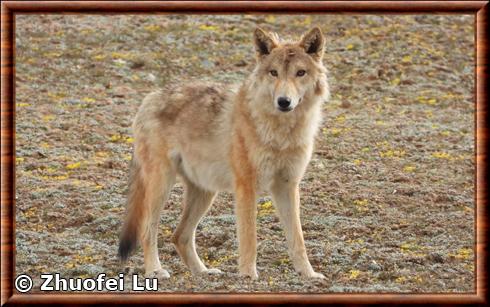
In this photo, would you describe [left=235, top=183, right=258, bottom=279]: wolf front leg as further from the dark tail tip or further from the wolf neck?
the dark tail tip

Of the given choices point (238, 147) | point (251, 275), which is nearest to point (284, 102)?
point (238, 147)

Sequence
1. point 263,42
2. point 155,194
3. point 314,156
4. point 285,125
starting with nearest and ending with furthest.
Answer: point 285,125, point 263,42, point 155,194, point 314,156

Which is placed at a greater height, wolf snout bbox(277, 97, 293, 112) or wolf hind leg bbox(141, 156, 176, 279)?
wolf snout bbox(277, 97, 293, 112)

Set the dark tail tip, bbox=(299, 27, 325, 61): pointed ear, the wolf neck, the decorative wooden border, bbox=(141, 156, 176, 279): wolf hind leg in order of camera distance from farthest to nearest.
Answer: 1. bbox=(141, 156, 176, 279): wolf hind leg
2. the dark tail tip
3. bbox=(299, 27, 325, 61): pointed ear
4. the wolf neck
5. the decorative wooden border

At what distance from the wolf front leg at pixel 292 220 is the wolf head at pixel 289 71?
2.20 ft

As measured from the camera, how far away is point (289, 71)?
7383 millimetres

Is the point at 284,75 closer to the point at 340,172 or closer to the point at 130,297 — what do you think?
the point at 130,297

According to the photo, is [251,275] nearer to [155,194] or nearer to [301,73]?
[155,194]

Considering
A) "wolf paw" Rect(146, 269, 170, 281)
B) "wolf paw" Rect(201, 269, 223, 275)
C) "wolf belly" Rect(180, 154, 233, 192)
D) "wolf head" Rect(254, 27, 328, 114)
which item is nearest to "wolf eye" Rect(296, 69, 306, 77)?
"wolf head" Rect(254, 27, 328, 114)

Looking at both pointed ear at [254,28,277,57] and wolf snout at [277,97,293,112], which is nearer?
wolf snout at [277,97,293,112]

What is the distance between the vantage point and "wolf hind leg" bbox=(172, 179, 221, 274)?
8.01m

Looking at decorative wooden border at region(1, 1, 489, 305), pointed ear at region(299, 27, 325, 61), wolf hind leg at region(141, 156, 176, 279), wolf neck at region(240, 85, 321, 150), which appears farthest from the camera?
wolf hind leg at region(141, 156, 176, 279)

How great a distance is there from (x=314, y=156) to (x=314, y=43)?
3196 mm

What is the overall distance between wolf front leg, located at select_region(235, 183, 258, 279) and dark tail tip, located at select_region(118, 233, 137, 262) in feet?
3.36
